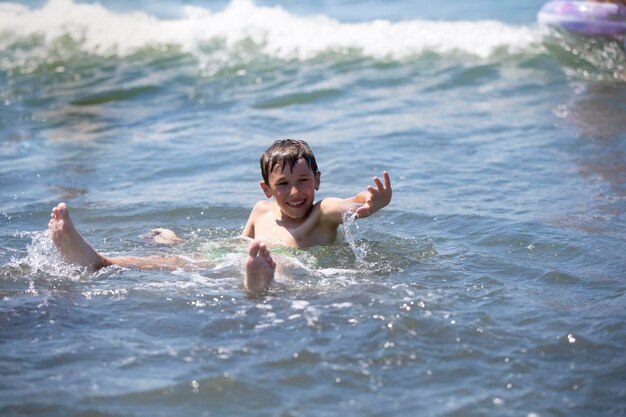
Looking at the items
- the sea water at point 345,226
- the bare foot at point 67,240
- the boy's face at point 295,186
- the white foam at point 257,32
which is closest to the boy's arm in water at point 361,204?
the boy's face at point 295,186

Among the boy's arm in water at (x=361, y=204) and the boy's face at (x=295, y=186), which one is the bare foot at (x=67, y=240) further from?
the boy's arm in water at (x=361, y=204)

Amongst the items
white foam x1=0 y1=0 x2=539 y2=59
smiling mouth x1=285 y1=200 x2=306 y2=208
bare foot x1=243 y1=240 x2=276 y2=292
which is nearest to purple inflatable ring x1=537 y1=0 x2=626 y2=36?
Answer: white foam x1=0 y1=0 x2=539 y2=59

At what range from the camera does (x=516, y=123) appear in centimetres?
927

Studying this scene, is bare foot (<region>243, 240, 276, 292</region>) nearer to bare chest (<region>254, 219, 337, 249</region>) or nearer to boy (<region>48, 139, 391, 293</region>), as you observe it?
boy (<region>48, 139, 391, 293</region>)

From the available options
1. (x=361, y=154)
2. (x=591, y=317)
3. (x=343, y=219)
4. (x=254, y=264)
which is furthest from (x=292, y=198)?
(x=361, y=154)

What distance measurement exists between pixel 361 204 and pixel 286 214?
2.14ft

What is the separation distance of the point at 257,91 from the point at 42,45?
5435 mm

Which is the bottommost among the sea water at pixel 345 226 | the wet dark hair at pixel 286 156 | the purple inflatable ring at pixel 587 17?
the sea water at pixel 345 226

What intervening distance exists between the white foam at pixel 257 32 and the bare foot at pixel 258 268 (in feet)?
28.0

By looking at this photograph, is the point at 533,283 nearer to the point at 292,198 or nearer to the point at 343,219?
the point at 343,219

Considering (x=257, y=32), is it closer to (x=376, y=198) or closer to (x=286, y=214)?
(x=286, y=214)

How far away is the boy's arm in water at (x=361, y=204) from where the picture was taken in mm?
5121

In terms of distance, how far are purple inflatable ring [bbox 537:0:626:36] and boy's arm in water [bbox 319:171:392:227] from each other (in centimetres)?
636

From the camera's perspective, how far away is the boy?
507 cm
